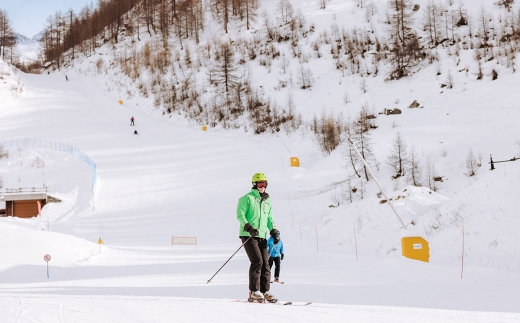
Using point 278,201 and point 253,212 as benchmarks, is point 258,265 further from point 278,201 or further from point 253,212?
point 278,201

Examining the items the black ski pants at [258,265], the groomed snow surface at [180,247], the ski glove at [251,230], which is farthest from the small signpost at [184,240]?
the ski glove at [251,230]

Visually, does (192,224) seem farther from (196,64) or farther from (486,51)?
(196,64)

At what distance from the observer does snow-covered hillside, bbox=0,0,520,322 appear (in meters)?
6.82

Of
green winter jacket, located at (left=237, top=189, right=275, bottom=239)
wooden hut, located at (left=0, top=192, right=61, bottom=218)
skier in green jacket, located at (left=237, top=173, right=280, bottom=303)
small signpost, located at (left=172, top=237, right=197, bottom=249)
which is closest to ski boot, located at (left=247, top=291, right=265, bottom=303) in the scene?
skier in green jacket, located at (left=237, top=173, right=280, bottom=303)

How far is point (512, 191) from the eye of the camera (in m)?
11.0

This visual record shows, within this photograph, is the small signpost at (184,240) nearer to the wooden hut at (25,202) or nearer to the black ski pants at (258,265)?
the wooden hut at (25,202)

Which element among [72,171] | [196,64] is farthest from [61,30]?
[72,171]

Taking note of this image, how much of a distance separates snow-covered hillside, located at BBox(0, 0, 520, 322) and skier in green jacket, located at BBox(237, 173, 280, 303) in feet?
1.63

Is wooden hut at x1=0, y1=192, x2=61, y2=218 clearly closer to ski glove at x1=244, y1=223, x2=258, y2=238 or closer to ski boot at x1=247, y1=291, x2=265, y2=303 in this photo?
ski boot at x1=247, y1=291, x2=265, y2=303

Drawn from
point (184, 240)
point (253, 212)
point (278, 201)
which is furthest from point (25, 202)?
point (253, 212)

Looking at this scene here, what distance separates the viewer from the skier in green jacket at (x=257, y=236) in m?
6.37

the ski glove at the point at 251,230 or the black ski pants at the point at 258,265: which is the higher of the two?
the ski glove at the point at 251,230

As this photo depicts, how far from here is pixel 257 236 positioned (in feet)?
20.7

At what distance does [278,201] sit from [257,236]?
19602 mm
